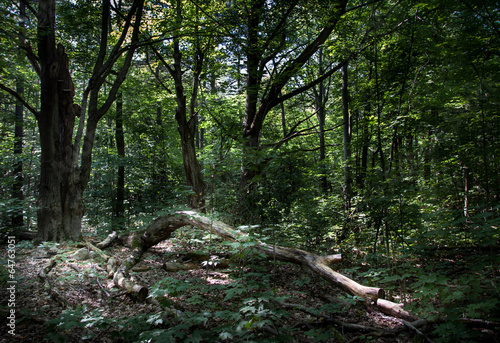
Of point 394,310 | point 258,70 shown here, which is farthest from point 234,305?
point 258,70

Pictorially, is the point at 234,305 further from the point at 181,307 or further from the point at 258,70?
the point at 258,70

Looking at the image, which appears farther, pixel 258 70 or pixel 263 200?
pixel 258 70

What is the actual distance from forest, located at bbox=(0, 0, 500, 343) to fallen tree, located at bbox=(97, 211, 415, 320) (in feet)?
0.11

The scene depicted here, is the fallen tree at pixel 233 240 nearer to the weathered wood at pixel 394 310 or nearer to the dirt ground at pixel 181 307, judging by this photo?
the weathered wood at pixel 394 310

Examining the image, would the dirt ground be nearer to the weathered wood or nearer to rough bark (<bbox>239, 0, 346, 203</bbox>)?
the weathered wood

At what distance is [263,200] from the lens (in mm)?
6562

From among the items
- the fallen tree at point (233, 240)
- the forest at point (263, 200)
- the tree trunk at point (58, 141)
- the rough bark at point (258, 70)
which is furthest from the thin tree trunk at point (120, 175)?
the rough bark at point (258, 70)

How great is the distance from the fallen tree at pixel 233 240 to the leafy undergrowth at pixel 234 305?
16 centimetres

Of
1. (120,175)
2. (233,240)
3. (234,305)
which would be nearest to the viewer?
(234,305)

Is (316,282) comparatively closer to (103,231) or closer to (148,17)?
(103,231)

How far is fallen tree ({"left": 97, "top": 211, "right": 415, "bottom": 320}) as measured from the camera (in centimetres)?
330

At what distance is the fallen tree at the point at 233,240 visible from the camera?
3298 millimetres

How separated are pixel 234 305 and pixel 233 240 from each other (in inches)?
60.4

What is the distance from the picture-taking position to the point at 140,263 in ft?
18.5
